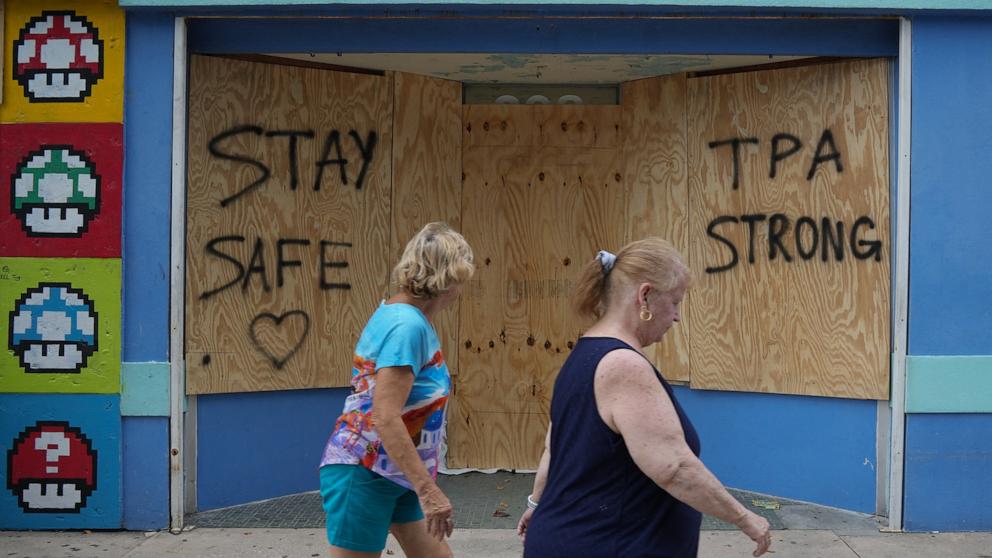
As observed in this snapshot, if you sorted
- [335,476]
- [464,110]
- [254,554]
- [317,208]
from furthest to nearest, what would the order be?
[464,110]
[317,208]
[254,554]
[335,476]

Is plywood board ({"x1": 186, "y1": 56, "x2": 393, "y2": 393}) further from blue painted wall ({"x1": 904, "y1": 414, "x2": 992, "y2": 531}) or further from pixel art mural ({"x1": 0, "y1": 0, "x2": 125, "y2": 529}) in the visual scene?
blue painted wall ({"x1": 904, "y1": 414, "x2": 992, "y2": 531})

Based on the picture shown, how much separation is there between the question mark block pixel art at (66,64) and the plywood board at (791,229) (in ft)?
11.5

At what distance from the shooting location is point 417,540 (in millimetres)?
3803

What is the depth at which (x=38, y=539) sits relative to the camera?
5.93 m

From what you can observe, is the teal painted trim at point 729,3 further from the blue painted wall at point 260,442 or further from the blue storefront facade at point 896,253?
the blue painted wall at point 260,442

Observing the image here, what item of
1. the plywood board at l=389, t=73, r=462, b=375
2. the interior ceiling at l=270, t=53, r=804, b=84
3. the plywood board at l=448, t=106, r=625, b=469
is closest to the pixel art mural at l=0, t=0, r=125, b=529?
the interior ceiling at l=270, t=53, r=804, b=84

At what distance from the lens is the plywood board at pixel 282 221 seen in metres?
6.45

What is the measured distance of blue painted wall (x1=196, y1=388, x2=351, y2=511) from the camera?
21.1 ft

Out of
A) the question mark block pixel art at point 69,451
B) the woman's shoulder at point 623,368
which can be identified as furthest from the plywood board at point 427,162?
the woman's shoulder at point 623,368

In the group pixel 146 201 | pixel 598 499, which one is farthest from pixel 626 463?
pixel 146 201

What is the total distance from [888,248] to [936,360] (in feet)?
2.35

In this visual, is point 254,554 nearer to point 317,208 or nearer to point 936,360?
point 317,208

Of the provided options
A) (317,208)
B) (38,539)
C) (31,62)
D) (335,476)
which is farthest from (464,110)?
(335,476)

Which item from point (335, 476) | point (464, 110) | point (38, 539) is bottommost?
point (38, 539)
